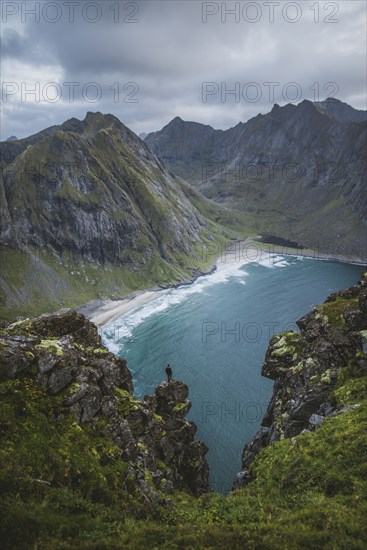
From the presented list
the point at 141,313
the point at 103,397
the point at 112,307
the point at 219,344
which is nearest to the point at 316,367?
the point at 103,397

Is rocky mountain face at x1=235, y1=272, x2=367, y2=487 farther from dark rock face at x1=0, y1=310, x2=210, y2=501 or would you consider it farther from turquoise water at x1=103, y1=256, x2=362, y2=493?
turquoise water at x1=103, y1=256, x2=362, y2=493

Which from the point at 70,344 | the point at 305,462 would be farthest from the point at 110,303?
the point at 305,462

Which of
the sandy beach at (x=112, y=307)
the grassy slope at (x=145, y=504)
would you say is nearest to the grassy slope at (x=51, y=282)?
the sandy beach at (x=112, y=307)

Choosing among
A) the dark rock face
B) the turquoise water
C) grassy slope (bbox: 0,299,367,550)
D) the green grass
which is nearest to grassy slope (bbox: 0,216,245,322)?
the turquoise water

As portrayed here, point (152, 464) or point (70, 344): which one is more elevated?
point (70, 344)

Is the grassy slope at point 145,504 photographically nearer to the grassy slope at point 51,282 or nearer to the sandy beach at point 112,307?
the sandy beach at point 112,307

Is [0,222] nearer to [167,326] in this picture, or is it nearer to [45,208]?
[45,208]

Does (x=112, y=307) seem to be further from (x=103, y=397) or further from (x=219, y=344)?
(x=103, y=397)
